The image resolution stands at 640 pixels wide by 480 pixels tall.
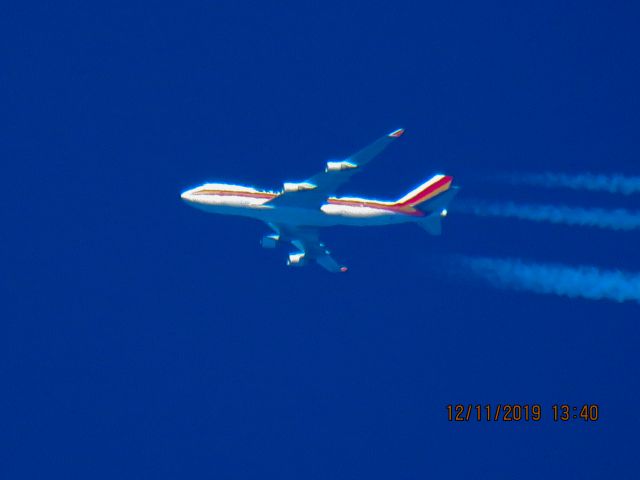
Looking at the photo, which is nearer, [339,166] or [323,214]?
[339,166]

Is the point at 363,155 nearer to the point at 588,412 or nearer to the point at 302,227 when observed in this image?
the point at 302,227

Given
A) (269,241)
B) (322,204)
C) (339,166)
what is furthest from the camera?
(269,241)

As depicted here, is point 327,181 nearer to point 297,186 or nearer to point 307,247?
point 297,186

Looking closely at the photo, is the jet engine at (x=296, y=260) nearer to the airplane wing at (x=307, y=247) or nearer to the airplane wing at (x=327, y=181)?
the airplane wing at (x=307, y=247)

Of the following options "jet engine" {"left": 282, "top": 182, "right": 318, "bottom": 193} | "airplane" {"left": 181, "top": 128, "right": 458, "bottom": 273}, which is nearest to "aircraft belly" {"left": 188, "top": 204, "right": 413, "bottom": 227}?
"airplane" {"left": 181, "top": 128, "right": 458, "bottom": 273}

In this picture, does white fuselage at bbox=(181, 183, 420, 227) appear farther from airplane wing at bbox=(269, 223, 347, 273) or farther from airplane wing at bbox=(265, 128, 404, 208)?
airplane wing at bbox=(269, 223, 347, 273)

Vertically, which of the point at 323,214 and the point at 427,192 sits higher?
the point at 427,192

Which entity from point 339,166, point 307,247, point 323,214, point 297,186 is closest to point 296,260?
point 307,247

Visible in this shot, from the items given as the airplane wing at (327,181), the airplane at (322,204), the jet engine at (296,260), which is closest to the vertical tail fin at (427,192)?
the airplane at (322,204)
